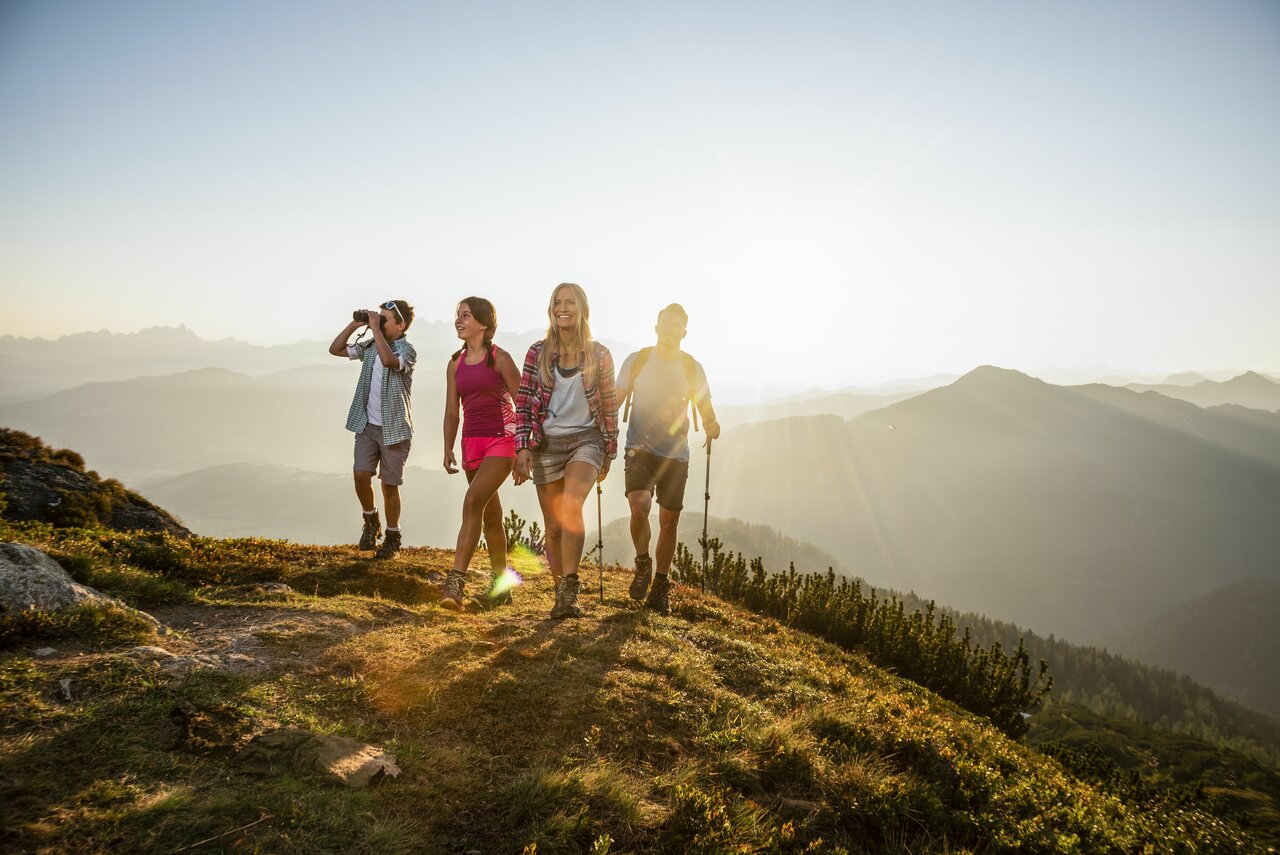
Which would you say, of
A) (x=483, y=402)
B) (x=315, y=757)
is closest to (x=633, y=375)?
(x=483, y=402)

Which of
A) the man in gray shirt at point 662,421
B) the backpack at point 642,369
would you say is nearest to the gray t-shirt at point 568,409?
the man in gray shirt at point 662,421

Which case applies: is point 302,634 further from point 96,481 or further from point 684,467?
point 96,481

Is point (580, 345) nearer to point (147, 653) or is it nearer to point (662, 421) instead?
point (662, 421)

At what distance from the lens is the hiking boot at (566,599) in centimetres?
589

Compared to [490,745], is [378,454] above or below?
above

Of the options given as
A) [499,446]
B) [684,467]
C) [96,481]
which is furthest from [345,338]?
[684,467]

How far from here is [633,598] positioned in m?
7.53

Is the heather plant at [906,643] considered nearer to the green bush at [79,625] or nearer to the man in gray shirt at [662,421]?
the man in gray shirt at [662,421]

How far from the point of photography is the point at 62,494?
287 inches

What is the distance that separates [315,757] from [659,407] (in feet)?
16.1

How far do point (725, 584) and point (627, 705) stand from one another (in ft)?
27.9

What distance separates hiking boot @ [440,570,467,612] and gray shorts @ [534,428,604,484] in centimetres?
117

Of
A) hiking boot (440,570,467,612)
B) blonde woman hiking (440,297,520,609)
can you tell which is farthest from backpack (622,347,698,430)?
hiking boot (440,570,467,612)

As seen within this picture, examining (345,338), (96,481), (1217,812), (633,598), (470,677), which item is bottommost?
(1217,812)
